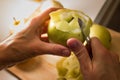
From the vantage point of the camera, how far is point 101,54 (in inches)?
24.2

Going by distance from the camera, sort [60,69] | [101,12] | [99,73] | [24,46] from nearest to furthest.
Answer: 1. [99,73]
2. [24,46]
3. [60,69]
4. [101,12]

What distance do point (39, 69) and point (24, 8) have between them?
1.13 feet

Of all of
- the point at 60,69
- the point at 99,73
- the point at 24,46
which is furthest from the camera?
the point at 60,69

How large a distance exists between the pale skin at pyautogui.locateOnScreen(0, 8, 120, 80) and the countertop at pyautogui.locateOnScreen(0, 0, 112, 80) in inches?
11.2

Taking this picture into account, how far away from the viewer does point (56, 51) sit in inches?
25.5

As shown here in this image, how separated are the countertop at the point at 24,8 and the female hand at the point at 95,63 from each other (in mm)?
384

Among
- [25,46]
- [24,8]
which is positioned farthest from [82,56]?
[24,8]

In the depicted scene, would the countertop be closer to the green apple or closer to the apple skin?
the green apple

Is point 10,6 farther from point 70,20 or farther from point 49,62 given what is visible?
point 70,20

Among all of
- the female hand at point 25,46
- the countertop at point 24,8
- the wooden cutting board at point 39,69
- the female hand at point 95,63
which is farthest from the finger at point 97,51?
the countertop at point 24,8

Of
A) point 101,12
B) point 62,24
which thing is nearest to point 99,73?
point 62,24

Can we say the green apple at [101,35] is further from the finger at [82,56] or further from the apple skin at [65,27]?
the finger at [82,56]

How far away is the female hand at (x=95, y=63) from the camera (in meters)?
0.58

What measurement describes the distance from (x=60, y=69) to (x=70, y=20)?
0.61 ft
